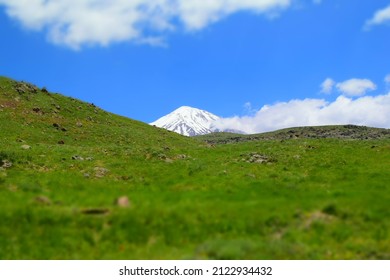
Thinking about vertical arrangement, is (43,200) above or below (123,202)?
above

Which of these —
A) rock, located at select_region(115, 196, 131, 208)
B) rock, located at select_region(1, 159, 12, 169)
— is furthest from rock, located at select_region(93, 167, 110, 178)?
rock, located at select_region(115, 196, 131, 208)

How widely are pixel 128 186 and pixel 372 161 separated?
76.8 feet

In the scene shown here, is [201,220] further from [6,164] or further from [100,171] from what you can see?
[6,164]

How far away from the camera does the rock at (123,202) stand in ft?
60.7

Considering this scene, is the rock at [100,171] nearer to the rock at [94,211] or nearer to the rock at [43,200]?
the rock at [43,200]

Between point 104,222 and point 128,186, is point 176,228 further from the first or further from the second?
point 128,186

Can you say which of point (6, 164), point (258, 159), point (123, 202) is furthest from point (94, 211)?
point (258, 159)

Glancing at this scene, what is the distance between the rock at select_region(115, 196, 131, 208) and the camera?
1850 centimetres

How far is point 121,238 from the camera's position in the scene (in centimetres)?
1644

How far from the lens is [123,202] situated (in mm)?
18734

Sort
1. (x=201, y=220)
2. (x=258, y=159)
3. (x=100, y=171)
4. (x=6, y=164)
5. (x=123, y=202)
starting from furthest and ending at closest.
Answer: (x=258, y=159), (x=100, y=171), (x=6, y=164), (x=123, y=202), (x=201, y=220)

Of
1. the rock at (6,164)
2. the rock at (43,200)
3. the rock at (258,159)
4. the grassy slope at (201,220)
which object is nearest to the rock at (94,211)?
the grassy slope at (201,220)

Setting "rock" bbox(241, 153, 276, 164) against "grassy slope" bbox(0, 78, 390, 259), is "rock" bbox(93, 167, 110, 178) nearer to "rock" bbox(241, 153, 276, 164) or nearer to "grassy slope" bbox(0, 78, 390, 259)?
"grassy slope" bbox(0, 78, 390, 259)
